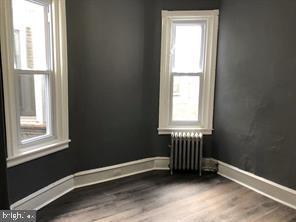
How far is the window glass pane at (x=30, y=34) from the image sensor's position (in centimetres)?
238

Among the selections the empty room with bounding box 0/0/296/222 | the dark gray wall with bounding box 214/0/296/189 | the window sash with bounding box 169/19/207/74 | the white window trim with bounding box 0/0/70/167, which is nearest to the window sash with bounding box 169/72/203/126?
the empty room with bounding box 0/0/296/222

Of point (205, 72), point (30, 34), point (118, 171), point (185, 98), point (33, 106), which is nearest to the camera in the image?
point (30, 34)

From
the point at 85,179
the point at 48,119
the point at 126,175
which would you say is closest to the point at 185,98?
the point at 126,175

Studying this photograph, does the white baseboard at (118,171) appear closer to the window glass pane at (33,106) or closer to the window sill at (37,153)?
the window sill at (37,153)

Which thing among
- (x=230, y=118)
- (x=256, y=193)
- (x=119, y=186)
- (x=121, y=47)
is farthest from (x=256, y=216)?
(x=121, y=47)

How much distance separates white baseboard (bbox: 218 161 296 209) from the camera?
9.03 ft

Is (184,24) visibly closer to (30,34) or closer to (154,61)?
(154,61)

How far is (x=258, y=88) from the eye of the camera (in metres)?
→ 3.01

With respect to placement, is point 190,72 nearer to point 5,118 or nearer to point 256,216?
point 256,216

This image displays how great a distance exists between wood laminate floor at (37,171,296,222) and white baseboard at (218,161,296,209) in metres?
0.09

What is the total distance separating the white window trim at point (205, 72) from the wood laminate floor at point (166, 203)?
758 millimetres

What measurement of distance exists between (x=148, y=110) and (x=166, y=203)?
1.33 m

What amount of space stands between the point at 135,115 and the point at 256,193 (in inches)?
71.2

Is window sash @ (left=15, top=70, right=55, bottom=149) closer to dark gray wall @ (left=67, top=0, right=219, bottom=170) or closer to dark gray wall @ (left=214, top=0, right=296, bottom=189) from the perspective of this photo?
dark gray wall @ (left=67, top=0, right=219, bottom=170)
